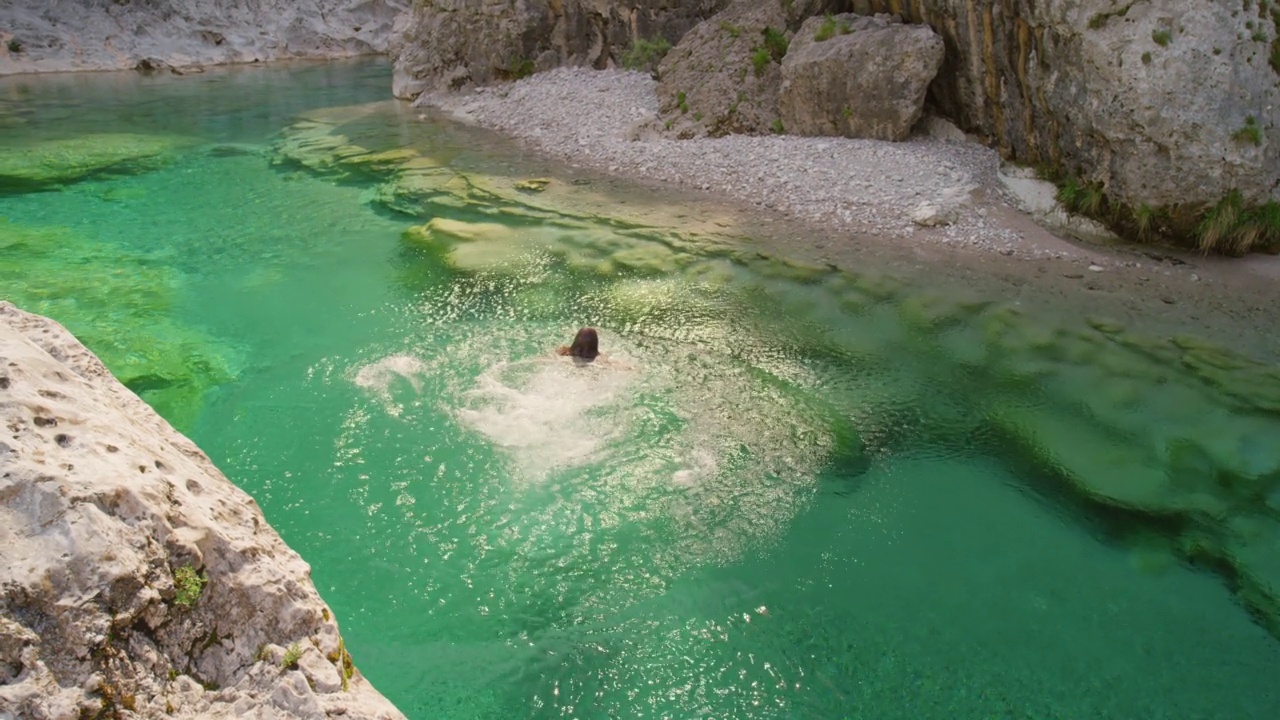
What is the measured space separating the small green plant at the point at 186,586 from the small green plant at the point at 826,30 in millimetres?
14088

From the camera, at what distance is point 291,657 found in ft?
9.14

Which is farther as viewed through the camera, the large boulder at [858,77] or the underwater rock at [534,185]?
the underwater rock at [534,185]

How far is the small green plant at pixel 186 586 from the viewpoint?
271cm

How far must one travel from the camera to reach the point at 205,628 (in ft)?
9.02

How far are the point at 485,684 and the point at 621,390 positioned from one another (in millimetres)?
3479

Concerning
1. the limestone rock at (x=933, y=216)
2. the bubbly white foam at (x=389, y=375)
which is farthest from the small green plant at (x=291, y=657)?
the limestone rock at (x=933, y=216)

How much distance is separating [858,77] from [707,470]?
30.2ft

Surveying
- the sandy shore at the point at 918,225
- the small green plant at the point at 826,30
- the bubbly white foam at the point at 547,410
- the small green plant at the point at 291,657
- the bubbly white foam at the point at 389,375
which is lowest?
the bubbly white foam at the point at 389,375

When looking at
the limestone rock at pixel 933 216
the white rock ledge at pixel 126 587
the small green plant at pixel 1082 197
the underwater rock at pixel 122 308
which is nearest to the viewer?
the white rock ledge at pixel 126 587

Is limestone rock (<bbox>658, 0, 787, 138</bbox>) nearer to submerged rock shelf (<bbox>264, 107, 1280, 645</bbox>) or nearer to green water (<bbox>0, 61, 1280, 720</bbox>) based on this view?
submerged rock shelf (<bbox>264, 107, 1280, 645</bbox>)

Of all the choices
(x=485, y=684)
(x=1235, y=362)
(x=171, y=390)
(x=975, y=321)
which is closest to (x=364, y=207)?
(x=171, y=390)

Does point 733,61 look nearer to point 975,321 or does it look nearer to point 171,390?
point 975,321

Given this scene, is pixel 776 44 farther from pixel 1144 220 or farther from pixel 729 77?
pixel 1144 220

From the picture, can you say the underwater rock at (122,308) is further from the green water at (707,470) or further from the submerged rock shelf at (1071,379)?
the submerged rock shelf at (1071,379)
